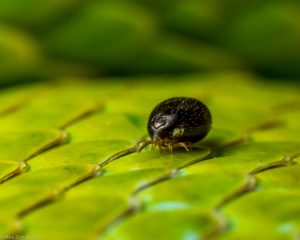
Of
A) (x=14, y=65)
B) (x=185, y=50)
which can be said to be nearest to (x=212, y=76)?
(x=185, y=50)

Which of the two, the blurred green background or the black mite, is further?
the blurred green background

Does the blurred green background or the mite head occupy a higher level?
the blurred green background

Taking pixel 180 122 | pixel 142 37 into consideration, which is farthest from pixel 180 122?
pixel 142 37

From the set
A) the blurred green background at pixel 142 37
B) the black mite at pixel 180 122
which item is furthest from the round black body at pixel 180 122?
the blurred green background at pixel 142 37

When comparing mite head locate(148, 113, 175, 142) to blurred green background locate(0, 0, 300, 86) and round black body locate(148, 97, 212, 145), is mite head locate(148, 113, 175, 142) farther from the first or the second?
blurred green background locate(0, 0, 300, 86)

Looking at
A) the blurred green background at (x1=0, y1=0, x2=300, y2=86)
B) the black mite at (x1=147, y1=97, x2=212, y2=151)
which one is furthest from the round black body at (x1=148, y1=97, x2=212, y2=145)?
the blurred green background at (x1=0, y1=0, x2=300, y2=86)

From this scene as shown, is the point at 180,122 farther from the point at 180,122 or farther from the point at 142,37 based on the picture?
the point at 142,37

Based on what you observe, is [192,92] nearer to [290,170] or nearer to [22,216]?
[290,170]

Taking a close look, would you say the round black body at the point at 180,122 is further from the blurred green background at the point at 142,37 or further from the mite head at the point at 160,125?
the blurred green background at the point at 142,37
